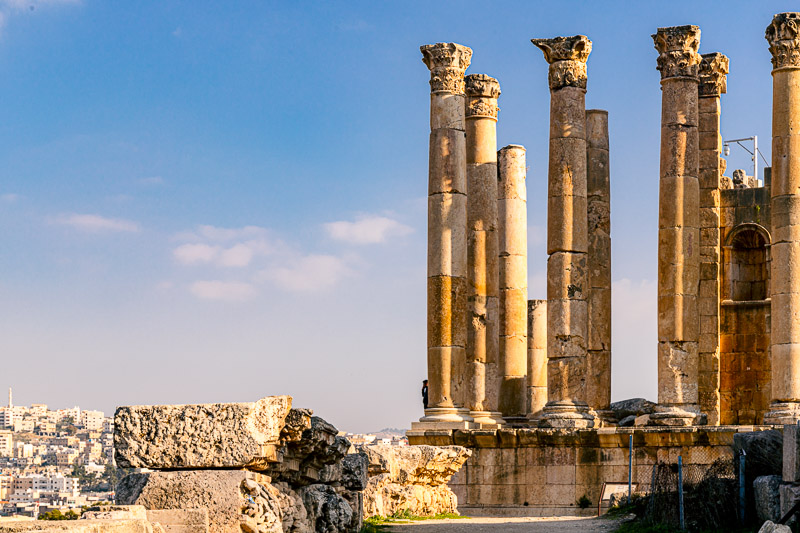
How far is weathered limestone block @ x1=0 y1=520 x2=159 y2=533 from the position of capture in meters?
10.3

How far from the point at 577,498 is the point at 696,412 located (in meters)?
3.55

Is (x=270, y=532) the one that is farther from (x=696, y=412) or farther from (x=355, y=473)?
(x=696, y=412)

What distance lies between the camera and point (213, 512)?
545 inches

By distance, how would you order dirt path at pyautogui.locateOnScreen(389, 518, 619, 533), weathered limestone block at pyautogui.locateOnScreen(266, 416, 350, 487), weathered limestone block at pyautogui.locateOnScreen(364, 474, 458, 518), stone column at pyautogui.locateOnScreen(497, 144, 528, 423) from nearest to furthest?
weathered limestone block at pyautogui.locateOnScreen(266, 416, 350, 487), dirt path at pyautogui.locateOnScreen(389, 518, 619, 533), weathered limestone block at pyautogui.locateOnScreen(364, 474, 458, 518), stone column at pyautogui.locateOnScreen(497, 144, 528, 423)

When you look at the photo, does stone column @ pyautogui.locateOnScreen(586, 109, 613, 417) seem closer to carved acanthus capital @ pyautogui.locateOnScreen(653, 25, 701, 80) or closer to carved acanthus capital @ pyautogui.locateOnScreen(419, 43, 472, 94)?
carved acanthus capital @ pyautogui.locateOnScreen(653, 25, 701, 80)

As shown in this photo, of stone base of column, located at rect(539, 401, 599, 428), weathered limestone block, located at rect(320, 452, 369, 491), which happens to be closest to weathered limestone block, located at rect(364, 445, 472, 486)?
stone base of column, located at rect(539, 401, 599, 428)

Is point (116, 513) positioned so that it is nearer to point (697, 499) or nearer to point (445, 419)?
point (697, 499)

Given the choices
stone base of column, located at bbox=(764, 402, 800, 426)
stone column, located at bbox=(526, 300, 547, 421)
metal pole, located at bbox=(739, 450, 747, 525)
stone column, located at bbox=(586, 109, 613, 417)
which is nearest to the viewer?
metal pole, located at bbox=(739, 450, 747, 525)

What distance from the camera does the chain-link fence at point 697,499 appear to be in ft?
64.0

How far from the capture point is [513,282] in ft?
119

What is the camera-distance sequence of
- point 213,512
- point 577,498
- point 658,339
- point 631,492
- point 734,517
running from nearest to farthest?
point 213,512
point 734,517
point 631,492
point 577,498
point 658,339

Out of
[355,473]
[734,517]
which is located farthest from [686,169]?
[355,473]

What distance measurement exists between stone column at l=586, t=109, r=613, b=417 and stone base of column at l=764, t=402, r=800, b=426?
4.33 metres

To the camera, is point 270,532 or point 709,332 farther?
point 709,332
